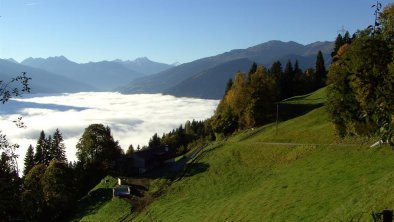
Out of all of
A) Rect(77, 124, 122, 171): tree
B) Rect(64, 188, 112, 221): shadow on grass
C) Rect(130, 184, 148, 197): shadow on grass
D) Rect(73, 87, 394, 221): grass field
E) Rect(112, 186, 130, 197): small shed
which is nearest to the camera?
Rect(73, 87, 394, 221): grass field

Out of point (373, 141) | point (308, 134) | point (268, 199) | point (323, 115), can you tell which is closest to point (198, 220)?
point (268, 199)

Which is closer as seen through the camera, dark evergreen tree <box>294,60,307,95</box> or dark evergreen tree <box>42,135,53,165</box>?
dark evergreen tree <box>42,135,53,165</box>

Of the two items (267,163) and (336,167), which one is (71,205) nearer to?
(267,163)

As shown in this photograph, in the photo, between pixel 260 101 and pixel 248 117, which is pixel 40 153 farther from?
pixel 260 101

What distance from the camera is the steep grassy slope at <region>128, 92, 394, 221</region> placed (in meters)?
34.2

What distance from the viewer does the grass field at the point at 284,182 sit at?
34.4m

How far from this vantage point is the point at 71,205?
72.5m

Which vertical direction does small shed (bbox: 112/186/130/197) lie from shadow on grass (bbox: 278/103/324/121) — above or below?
below

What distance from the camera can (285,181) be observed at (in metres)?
49.8

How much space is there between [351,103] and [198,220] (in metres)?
21.7

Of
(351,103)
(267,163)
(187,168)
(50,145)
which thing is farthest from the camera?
(50,145)

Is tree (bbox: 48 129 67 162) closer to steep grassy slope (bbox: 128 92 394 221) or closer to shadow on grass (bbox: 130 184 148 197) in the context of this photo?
shadow on grass (bbox: 130 184 148 197)

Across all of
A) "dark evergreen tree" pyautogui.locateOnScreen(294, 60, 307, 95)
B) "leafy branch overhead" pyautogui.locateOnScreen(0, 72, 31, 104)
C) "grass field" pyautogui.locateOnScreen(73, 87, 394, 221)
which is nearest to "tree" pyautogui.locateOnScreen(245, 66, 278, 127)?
"grass field" pyautogui.locateOnScreen(73, 87, 394, 221)

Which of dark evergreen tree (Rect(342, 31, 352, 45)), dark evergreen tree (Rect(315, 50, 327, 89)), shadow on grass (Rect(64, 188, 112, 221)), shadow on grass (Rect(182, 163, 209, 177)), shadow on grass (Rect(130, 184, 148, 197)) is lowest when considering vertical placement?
shadow on grass (Rect(64, 188, 112, 221))
